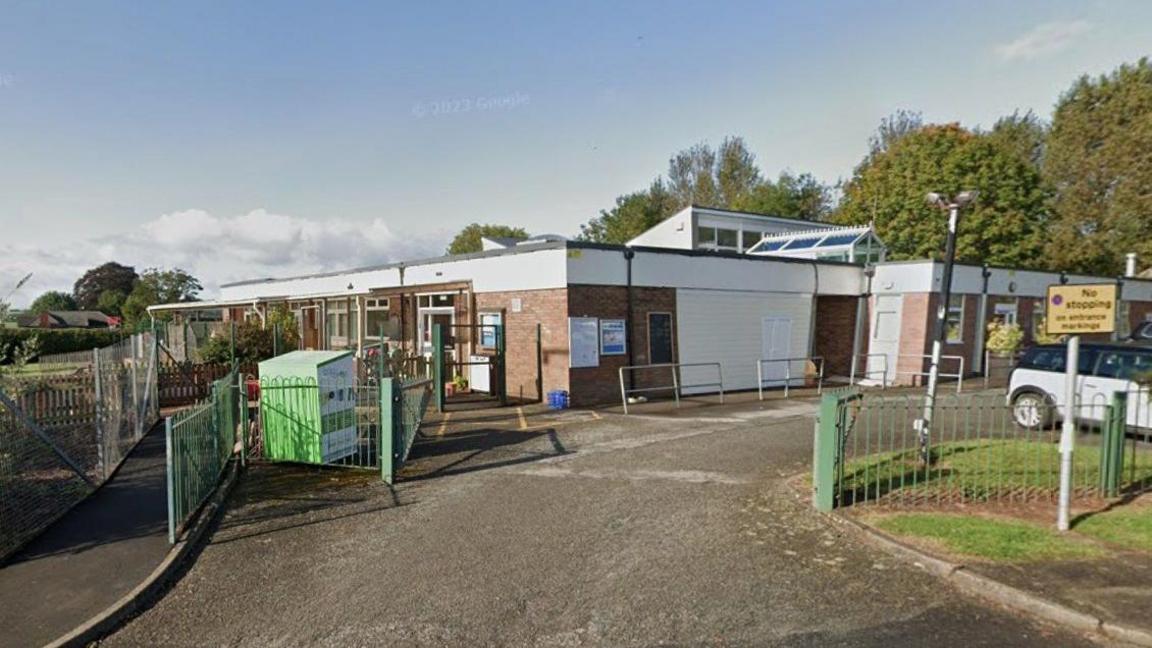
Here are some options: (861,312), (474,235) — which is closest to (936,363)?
(861,312)

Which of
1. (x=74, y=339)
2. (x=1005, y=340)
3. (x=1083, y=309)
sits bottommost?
(x=74, y=339)

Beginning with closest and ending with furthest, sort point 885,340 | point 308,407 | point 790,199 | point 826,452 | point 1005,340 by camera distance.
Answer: point 826,452 < point 308,407 < point 1005,340 < point 885,340 < point 790,199

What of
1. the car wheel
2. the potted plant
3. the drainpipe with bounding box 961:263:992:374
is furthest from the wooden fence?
the drainpipe with bounding box 961:263:992:374

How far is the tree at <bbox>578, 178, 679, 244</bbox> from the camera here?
53.5 meters

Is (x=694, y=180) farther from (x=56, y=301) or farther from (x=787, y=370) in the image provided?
(x=56, y=301)

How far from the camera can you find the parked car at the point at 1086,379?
9.99m

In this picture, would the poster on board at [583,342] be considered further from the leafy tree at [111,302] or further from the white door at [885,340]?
the leafy tree at [111,302]

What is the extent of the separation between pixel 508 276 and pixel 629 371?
3.81 m

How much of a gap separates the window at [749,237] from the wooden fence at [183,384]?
20600mm

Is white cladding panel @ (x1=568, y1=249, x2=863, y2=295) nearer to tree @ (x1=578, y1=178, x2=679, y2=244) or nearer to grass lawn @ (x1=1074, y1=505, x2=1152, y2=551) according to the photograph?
grass lawn @ (x1=1074, y1=505, x2=1152, y2=551)

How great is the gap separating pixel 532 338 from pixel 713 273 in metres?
5.30

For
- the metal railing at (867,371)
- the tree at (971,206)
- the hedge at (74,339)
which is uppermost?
the tree at (971,206)

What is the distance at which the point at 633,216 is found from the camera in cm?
5412

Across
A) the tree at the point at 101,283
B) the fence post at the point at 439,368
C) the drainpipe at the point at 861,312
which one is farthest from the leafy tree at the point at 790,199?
the tree at the point at 101,283
